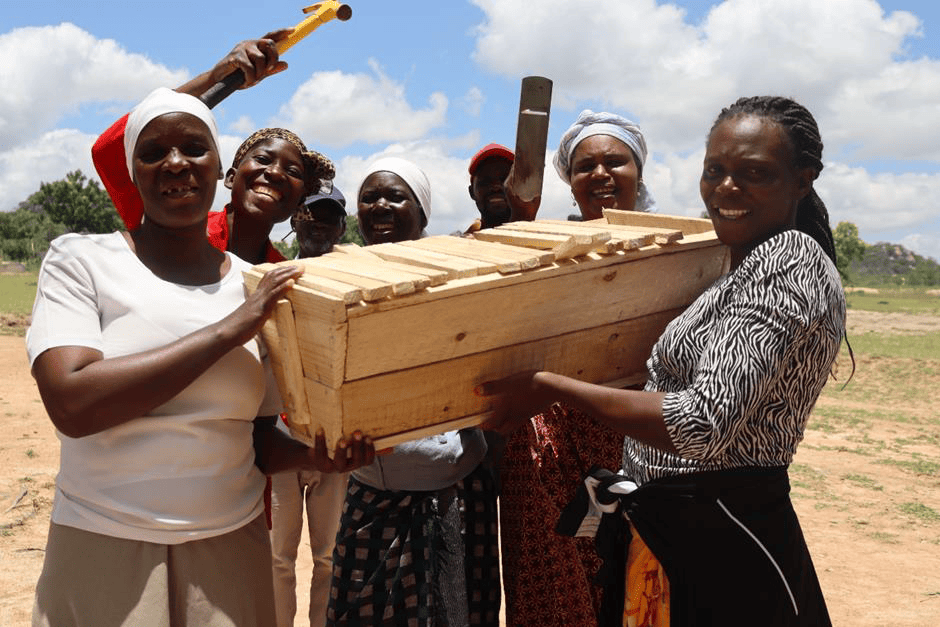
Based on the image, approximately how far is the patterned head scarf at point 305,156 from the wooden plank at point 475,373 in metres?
1.45

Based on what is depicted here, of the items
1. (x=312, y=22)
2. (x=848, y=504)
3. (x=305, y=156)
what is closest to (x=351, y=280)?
(x=312, y=22)

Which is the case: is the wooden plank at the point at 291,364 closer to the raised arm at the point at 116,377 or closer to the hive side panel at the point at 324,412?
the hive side panel at the point at 324,412

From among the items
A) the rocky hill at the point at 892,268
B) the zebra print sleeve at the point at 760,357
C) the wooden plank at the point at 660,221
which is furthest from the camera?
the rocky hill at the point at 892,268

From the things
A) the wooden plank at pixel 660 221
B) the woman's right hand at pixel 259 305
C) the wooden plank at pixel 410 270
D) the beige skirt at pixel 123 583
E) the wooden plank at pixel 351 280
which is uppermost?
the wooden plank at pixel 660 221

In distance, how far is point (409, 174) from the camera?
316cm

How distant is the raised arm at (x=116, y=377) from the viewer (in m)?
1.73

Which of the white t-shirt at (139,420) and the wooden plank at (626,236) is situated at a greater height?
the wooden plank at (626,236)

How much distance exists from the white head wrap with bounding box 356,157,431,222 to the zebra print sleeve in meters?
1.55

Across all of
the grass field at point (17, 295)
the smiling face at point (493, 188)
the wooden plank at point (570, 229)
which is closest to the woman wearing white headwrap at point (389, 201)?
the smiling face at point (493, 188)

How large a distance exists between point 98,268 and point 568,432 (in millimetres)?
1412

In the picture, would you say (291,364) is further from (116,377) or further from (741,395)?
(741,395)

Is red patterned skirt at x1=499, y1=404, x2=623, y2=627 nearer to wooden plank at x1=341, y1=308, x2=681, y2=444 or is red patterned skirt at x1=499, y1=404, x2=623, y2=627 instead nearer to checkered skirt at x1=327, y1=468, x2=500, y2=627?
checkered skirt at x1=327, y1=468, x2=500, y2=627

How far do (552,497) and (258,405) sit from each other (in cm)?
101

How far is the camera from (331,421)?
6.32ft
